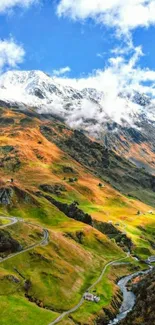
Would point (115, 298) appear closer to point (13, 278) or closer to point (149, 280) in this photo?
point (149, 280)

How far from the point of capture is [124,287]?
192375 millimetres

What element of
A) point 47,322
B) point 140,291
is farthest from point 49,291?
point 140,291

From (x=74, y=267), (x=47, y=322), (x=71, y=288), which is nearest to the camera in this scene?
(x=47, y=322)

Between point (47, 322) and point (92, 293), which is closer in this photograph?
point (47, 322)

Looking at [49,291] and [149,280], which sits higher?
[149,280]

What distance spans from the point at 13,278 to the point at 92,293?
3366 cm

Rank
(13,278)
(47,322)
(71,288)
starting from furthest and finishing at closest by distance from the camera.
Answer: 1. (71,288)
2. (13,278)
3. (47,322)

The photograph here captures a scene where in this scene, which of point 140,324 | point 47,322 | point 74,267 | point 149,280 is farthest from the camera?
point 74,267

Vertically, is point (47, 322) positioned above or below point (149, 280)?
below

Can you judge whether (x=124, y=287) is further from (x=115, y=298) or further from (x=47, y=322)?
(x=47, y=322)

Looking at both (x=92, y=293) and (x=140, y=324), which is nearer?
(x=140, y=324)

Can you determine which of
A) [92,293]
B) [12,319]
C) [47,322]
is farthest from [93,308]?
[12,319]

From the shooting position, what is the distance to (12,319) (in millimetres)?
124375

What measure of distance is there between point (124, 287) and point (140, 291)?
63.2 ft
